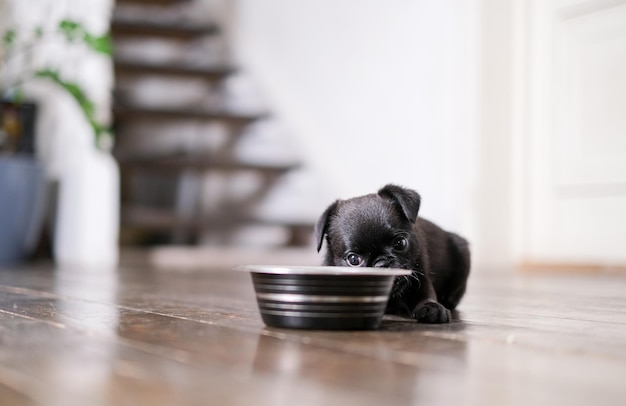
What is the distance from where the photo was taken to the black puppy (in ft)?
5.41

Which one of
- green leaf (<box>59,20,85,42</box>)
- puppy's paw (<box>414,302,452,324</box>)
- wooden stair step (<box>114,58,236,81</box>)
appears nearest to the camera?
puppy's paw (<box>414,302,452,324</box>)

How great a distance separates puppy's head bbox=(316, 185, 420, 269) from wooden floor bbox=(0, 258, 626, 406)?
140 mm

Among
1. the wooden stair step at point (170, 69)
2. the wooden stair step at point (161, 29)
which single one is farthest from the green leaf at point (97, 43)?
the wooden stair step at point (161, 29)

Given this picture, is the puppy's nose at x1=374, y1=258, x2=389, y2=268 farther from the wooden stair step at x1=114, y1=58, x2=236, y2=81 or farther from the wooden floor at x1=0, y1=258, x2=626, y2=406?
the wooden stair step at x1=114, y1=58, x2=236, y2=81

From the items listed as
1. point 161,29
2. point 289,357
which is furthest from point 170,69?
point 289,357

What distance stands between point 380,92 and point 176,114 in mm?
1351

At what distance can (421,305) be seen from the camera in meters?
1.64

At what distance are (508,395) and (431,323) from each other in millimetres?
728

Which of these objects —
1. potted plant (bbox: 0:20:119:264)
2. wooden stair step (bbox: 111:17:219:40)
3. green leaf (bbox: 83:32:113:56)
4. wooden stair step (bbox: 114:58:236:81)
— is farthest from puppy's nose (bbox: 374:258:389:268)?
wooden stair step (bbox: 111:17:219:40)

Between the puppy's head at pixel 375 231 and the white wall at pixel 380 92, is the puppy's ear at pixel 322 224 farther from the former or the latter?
the white wall at pixel 380 92

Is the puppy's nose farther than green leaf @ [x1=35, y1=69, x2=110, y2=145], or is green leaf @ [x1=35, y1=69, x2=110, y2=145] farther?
green leaf @ [x1=35, y1=69, x2=110, y2=145]

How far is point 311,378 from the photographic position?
972 millimetres

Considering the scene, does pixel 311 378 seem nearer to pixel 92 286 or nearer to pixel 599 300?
pixel 599 300

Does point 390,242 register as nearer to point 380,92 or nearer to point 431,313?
point 431,313
